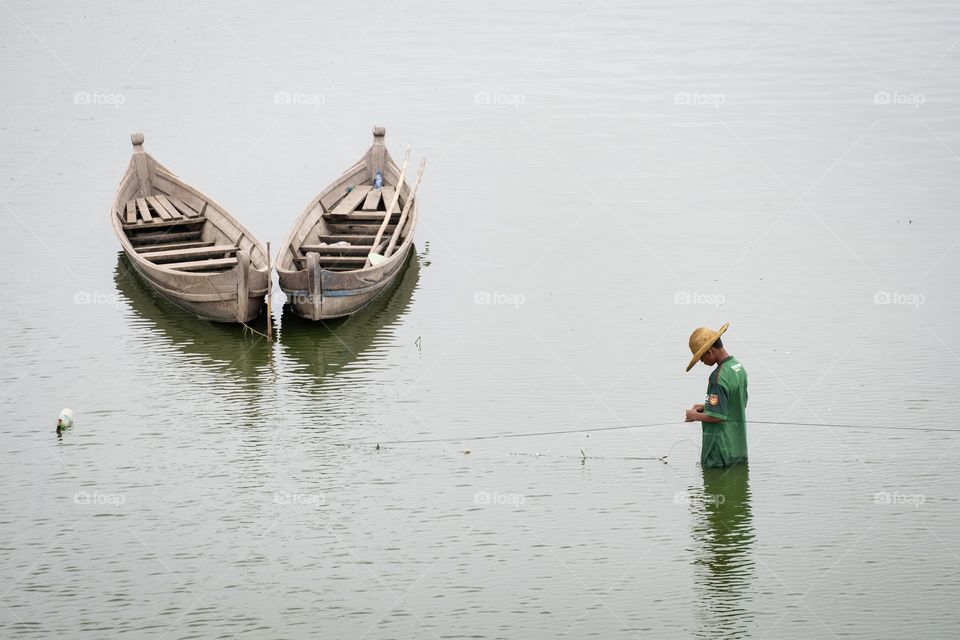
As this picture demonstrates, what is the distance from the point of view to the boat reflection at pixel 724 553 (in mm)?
11320

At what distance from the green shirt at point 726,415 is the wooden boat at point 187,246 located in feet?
22.9

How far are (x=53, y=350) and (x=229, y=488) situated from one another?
522 cm

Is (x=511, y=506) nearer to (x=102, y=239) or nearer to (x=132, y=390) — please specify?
(x=132, y=390)

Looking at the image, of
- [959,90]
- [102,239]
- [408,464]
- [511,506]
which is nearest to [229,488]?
[408,464]

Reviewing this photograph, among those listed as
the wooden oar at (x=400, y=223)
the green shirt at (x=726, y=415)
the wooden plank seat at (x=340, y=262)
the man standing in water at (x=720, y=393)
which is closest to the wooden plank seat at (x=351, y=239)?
the wooden oar at (x=400, y=223)

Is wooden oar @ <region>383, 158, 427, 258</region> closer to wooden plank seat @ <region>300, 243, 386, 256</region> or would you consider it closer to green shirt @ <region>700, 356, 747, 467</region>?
wooden plank seat @ <region>300, 243, 386, 256</region>

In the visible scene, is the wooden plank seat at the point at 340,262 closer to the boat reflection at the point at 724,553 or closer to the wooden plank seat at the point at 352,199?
the wooden plank seat at the point at 352,199

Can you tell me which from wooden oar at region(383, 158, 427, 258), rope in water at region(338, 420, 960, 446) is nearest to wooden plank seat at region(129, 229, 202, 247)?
wooden oar at region(383, 158, 427, 258)

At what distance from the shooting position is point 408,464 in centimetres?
1440

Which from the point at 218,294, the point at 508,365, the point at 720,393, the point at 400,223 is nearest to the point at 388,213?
the point at 400,223

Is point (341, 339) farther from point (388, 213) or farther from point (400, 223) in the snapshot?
point (388, 213)

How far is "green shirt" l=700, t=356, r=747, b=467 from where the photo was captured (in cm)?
1271


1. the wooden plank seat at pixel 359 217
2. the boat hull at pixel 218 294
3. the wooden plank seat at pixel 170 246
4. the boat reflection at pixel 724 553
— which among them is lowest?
the boat reflection at pixel 724 553

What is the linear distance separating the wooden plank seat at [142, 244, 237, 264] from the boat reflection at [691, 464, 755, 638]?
8.64m
